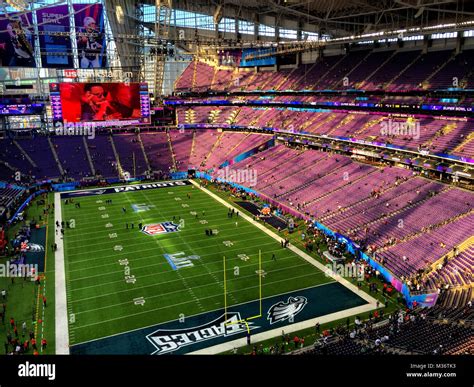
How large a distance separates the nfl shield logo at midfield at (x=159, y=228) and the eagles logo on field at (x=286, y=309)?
548 inches

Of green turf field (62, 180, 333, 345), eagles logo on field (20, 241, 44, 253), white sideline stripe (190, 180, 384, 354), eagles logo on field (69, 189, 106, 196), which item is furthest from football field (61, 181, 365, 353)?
eagles logo on field (69, 189, 106, 196)

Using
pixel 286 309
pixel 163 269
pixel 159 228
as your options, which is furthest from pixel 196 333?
pixel 159 228

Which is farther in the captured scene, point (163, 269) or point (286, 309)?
point (163, 269)

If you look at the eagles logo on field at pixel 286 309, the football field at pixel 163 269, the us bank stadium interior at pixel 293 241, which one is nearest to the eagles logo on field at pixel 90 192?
the us bank stadium interior at pixel 293 241

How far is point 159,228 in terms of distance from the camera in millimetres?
33781

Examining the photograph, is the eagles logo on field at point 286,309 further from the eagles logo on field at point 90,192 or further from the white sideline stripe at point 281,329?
the eagles logo on field at point 90,192

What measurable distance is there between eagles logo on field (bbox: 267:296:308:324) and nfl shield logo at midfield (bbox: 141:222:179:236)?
13913 mm

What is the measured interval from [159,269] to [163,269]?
25 cm

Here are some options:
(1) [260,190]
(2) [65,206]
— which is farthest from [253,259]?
(2) [65,206]

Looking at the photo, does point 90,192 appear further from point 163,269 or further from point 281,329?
point 281,329

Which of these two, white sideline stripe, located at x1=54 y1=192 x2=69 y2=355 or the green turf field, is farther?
the green turf field

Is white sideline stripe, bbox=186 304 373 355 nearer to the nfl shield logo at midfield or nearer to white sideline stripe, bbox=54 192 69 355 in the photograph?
white sideline stripe, bbox=54 192 69 355

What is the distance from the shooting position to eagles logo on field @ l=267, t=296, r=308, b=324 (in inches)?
811

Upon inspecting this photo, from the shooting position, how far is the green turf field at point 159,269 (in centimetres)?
2120
